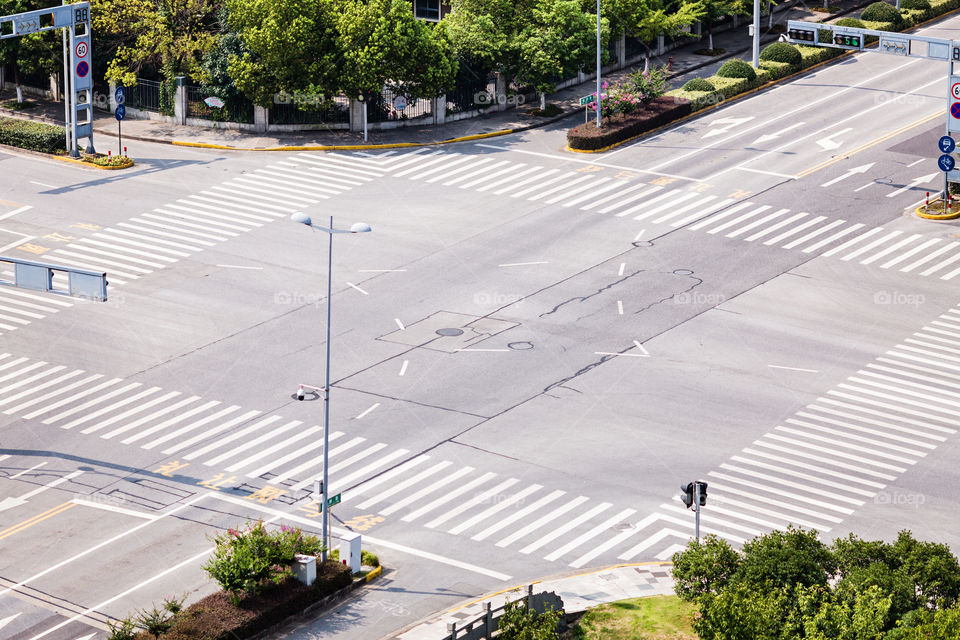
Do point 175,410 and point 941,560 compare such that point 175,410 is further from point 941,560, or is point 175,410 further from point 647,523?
point 941,560

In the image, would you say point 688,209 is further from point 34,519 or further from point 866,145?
point 34,519

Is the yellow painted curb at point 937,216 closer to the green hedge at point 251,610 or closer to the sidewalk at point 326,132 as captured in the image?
the sidewalk at point 326,132

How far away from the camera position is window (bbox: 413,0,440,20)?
3927 inches

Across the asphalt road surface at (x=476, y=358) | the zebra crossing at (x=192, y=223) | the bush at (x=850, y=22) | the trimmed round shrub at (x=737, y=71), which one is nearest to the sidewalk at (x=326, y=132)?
the asphalt road surface at (x=476, y=358)

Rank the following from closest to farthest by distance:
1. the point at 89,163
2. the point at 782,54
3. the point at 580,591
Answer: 1. the point at 580,591
2. the point at 89,163
3. the point at 782,54

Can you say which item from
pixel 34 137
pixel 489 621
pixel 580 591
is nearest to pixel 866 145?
pixel 34 137

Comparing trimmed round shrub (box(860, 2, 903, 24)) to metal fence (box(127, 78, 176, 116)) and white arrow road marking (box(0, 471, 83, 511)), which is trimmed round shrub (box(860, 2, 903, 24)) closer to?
metal fence (box(127, 78, 176, 116))

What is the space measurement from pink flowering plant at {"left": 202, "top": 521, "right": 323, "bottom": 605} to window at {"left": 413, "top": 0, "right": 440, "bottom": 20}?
65.1 metres

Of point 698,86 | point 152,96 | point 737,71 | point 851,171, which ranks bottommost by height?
point 851,171

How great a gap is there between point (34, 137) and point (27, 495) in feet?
124


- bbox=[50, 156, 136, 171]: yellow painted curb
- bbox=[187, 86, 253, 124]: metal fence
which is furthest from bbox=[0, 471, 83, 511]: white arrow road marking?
bbox=[187, 86, 253, 124]: metal fence

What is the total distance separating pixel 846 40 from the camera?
268ft

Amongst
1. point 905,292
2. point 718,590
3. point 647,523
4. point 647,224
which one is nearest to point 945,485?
point 647,523

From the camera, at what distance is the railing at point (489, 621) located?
3659 cm
